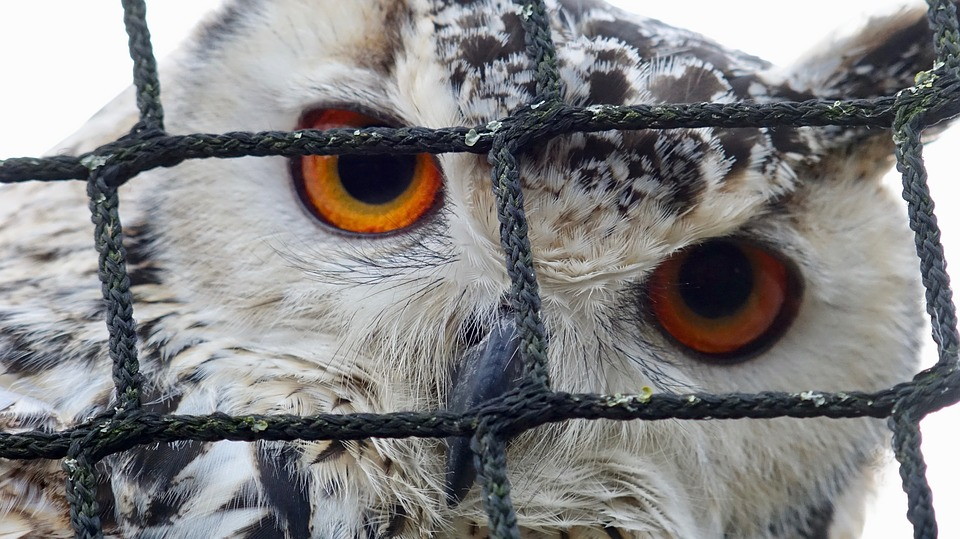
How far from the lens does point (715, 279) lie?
1338mm

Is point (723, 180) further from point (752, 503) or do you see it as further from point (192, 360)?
point (192, 360)

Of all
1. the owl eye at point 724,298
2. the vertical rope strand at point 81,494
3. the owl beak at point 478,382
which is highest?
the owl eye at point 724,298

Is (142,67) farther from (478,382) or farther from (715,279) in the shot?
(715,279)

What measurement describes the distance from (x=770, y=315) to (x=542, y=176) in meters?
0.40

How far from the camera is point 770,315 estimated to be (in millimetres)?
1376

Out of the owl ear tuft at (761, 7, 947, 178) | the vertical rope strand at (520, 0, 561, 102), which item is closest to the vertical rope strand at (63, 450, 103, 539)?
Result: the vertical rope strand at (520, 0, 561, 102)

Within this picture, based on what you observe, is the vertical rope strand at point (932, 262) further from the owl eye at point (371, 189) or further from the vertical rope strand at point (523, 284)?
the owl eye at point (371, 189)

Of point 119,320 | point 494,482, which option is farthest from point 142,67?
point 494,482

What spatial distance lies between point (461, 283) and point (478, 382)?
0.58ft

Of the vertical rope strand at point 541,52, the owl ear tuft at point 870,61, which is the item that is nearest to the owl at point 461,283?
the owl ear tuft at point 870,61

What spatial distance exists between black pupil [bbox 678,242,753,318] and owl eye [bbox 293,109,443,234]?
0.35 meters

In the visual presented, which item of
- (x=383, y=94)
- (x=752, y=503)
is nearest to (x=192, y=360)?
(x=383, y=94)

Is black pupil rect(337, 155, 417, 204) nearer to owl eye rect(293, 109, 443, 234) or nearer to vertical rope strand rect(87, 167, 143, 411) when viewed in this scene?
owl eye rect(293, 109, 443, 234)

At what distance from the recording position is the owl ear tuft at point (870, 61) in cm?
131
